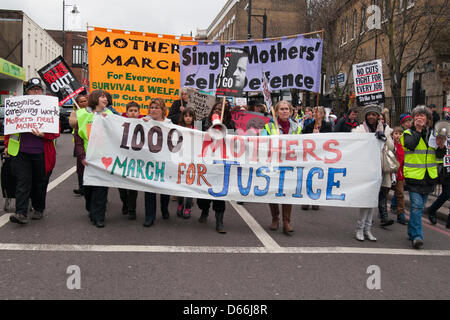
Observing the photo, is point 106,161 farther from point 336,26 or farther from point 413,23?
point 336,26

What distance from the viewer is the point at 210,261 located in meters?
4.79

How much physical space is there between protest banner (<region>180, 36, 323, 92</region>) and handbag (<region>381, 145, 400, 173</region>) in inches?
73.2

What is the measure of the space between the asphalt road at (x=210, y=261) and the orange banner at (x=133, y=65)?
3.09 m

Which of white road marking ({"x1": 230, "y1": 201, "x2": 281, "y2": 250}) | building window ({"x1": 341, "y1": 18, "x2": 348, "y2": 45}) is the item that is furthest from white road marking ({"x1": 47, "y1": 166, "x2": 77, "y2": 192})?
building window ({"x1": 341, "y1": 18, "x2": 348, "y2": 45})

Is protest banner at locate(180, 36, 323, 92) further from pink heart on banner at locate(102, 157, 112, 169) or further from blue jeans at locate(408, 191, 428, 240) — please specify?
pink heart on banner at locate(102, 157, 112, 169)

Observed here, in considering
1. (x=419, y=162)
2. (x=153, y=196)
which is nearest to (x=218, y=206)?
(x=153, y=196)

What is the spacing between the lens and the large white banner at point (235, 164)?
19.9 ft

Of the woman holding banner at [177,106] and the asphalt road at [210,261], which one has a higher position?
the woman holding banner at [177,106]

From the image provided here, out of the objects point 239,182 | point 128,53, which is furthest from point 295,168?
point 128,53

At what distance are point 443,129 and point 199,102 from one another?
4549 mm

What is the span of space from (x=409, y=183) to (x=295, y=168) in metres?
1.52

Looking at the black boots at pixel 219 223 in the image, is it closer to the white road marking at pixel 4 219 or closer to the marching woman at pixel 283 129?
the marching woman at pixel 283 129

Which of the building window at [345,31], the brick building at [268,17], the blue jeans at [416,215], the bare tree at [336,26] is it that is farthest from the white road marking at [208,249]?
the brick building at [268,17]

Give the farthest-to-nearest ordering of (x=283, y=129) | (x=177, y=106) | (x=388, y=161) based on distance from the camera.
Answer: (x=177, y=106), (x=388, y=161), (x=283, y=129)
